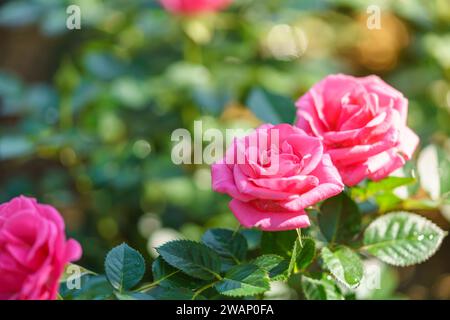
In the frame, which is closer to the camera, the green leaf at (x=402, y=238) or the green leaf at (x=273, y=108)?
the green leaf at (x=402, y=238)

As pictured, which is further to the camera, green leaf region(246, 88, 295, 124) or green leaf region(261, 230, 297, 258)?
green leaf region(246, 88, 295, 124)

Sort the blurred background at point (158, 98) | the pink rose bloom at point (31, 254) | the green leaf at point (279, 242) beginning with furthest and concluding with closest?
the blurred background at point (158, 98) → the green leaf at point (279, 242) → the pink rose bloom at point (31, 254)

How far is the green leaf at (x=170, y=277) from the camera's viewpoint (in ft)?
2.72

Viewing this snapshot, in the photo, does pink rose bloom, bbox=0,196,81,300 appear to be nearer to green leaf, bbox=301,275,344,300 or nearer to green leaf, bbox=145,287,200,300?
green leaf, bbox=145,287,200,300

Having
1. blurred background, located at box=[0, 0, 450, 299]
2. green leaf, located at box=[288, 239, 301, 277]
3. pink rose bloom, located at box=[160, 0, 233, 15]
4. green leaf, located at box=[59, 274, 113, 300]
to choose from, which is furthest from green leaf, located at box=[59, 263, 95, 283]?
pink rose bloom, located at box=[160, 0, 233, 15]

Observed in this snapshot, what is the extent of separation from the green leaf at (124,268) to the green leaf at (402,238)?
284 millimetres

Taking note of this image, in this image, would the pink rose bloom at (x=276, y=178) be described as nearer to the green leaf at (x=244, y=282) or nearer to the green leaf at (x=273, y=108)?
the green leaf at (x=244, y=282)

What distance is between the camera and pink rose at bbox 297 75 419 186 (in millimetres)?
851

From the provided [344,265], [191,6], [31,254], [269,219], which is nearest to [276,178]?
[269,219]

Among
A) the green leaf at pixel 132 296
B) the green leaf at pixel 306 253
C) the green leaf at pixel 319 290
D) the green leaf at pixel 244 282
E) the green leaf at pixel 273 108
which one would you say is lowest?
the green leaf at pixel 319 290

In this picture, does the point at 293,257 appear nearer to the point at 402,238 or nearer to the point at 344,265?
the point at 344,265

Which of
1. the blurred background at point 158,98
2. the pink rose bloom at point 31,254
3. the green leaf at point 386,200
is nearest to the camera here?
the pink rose bloom at point 31,254

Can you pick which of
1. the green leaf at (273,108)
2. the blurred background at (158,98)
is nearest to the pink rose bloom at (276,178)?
the green leaf at (273,108)
